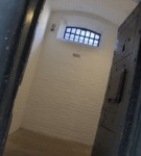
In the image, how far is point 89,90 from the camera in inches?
247

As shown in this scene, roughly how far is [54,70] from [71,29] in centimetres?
104

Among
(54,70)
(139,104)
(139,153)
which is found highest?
(54,70)

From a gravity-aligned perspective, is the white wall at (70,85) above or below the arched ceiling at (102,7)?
below

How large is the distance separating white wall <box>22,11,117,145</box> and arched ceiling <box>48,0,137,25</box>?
0.97 feet

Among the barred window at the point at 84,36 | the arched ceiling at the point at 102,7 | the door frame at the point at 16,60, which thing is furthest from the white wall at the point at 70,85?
the door frame at the point at 16,60

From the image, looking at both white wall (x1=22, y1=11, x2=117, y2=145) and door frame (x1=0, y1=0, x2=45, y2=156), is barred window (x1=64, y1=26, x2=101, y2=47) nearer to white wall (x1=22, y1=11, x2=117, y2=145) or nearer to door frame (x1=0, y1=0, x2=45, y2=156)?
white wall (x1=22, y1=11, x2=117, y2=145)

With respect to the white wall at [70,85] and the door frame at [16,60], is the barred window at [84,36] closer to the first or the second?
the white wall at [70,85]

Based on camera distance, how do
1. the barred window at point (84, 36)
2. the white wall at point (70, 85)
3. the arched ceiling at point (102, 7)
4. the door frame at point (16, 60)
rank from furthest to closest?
the barred window at point (84, 36) → the white wall at point (70, 85) → the arched ceiling at point (102, 7) → the door frame at point (16, 60)

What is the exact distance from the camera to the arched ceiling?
5097 mm

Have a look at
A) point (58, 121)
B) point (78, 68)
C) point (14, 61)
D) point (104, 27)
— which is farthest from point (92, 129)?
point (14, 61)

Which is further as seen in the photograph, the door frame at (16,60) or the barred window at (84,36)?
the barred window at (84,36)

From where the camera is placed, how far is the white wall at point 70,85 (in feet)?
20.4

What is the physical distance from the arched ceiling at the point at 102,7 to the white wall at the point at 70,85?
0.30 metres

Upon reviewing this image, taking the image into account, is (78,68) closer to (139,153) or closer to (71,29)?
(71,29)
